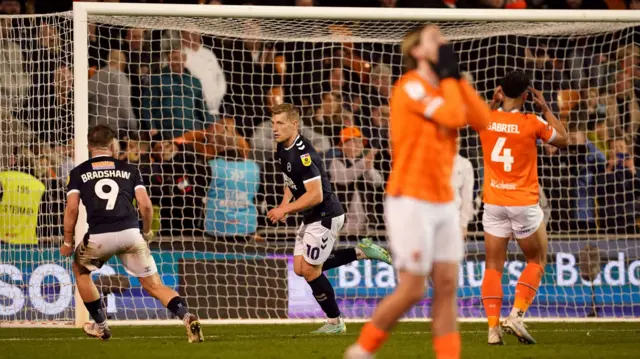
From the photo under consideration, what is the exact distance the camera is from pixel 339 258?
9594 millimetres

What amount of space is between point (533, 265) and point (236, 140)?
15.5ft

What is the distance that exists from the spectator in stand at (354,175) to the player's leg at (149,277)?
3673mm

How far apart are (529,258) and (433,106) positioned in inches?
141

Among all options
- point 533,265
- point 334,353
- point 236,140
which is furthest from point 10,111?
point 533,265

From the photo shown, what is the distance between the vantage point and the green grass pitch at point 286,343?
24.1 ft

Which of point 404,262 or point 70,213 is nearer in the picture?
point 404,262

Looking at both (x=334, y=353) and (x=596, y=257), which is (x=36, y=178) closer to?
(x=334, y=353)

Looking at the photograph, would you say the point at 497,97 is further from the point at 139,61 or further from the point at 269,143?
the point at 139,61

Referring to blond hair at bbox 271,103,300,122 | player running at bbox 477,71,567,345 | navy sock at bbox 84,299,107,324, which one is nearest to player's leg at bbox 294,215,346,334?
blond hair at bbox 271,103,300,122

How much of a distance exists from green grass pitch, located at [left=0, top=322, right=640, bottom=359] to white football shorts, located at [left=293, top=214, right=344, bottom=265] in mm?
695

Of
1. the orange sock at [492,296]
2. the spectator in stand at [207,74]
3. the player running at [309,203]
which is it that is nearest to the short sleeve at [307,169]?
the player running at [309,203]

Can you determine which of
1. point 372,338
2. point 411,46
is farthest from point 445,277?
point 411,46

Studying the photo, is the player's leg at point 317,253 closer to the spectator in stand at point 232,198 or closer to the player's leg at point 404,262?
the spectator in stand at point 232,198

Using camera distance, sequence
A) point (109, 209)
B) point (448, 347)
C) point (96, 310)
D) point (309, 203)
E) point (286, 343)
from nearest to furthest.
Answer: point (448, 347), point (109, 209), point (286, 343), point (96, 310), point (309, 203)
